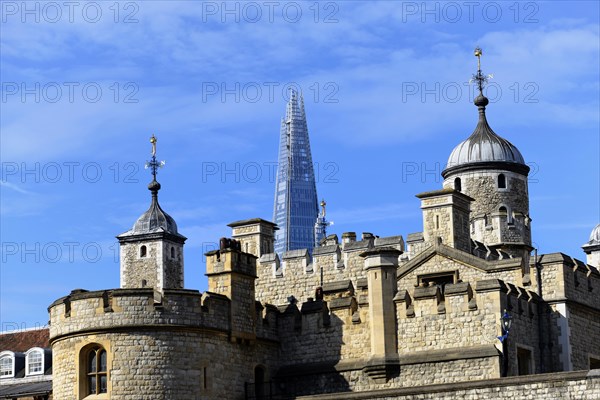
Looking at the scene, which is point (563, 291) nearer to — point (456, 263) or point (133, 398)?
point (456, 263)

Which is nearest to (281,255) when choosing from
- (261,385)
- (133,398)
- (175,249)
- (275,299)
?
(275,299)

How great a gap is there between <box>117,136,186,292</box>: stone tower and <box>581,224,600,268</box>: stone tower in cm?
2849

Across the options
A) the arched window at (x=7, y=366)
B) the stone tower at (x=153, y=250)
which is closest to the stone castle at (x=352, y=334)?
the arched window at (x=7, y=366)

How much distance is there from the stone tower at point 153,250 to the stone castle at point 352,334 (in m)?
40.9

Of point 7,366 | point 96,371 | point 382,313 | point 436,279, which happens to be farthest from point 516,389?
point 7,366

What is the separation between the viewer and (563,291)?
164 feet

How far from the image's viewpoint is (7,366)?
212 feet

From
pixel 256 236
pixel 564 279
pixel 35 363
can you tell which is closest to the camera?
pixel 564 279

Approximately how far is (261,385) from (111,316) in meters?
5.88

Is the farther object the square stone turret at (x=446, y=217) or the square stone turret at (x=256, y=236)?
the square stone turret at (x=256, y=236)

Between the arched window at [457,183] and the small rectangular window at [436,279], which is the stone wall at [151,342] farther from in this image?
the arched window at [457,183]

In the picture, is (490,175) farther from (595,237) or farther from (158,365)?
(158,365)

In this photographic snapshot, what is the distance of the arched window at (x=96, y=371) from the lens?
46469 millimetres

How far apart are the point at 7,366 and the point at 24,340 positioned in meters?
3.23
